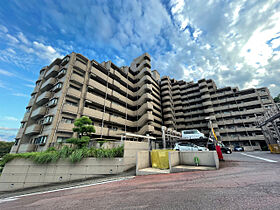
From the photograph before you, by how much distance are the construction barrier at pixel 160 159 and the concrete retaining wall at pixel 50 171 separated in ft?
10.4

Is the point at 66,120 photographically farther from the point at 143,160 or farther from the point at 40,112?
the point at 143,160

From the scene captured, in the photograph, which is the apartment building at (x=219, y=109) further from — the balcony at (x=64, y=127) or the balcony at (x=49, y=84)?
the balcony at (x=49, y=84)

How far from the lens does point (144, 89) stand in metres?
29.8

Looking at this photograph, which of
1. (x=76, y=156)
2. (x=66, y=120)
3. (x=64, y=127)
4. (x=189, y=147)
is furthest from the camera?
(x=66, y=120)

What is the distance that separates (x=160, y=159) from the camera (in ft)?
31.6

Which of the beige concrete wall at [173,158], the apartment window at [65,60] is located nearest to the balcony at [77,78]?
the apartment window at [65,60]

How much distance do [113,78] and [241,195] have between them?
89.2 ft

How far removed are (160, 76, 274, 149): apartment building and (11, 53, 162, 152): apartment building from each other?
13.2 m

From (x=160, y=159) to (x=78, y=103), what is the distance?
16053 mm

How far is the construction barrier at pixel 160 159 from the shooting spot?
30.2ft

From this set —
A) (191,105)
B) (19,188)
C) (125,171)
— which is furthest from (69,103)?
(191,105)

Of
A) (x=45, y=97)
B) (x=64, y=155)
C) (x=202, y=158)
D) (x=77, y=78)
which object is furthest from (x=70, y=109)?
(x=202, y=158)

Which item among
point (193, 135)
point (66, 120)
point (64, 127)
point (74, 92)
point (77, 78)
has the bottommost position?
point (193, 135)

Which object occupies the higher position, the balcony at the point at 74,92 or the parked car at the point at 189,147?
the balcony at the point at 74,92
